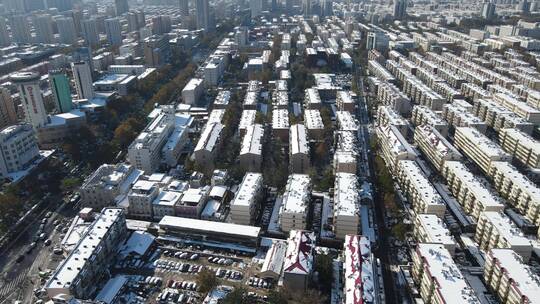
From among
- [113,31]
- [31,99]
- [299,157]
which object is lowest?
[299,157]

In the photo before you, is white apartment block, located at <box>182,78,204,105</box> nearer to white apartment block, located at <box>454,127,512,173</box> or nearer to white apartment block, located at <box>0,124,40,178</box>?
white apartment block, located at <box>0,124,40,178</box>

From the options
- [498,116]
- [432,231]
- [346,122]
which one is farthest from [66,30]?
[432,231]

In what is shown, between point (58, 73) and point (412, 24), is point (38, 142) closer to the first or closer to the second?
point (58, 73)

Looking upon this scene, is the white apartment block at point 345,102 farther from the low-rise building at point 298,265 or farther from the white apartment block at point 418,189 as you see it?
the low-rise building at point 298,265

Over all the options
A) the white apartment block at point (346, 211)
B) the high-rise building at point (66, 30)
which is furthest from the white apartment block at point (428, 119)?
the high-rise building at point (66, 30)

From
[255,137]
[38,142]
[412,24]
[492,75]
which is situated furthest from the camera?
[412,24]

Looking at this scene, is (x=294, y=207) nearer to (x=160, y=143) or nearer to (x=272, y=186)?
(x=272, y=186)

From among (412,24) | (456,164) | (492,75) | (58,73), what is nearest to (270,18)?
(412,24)
